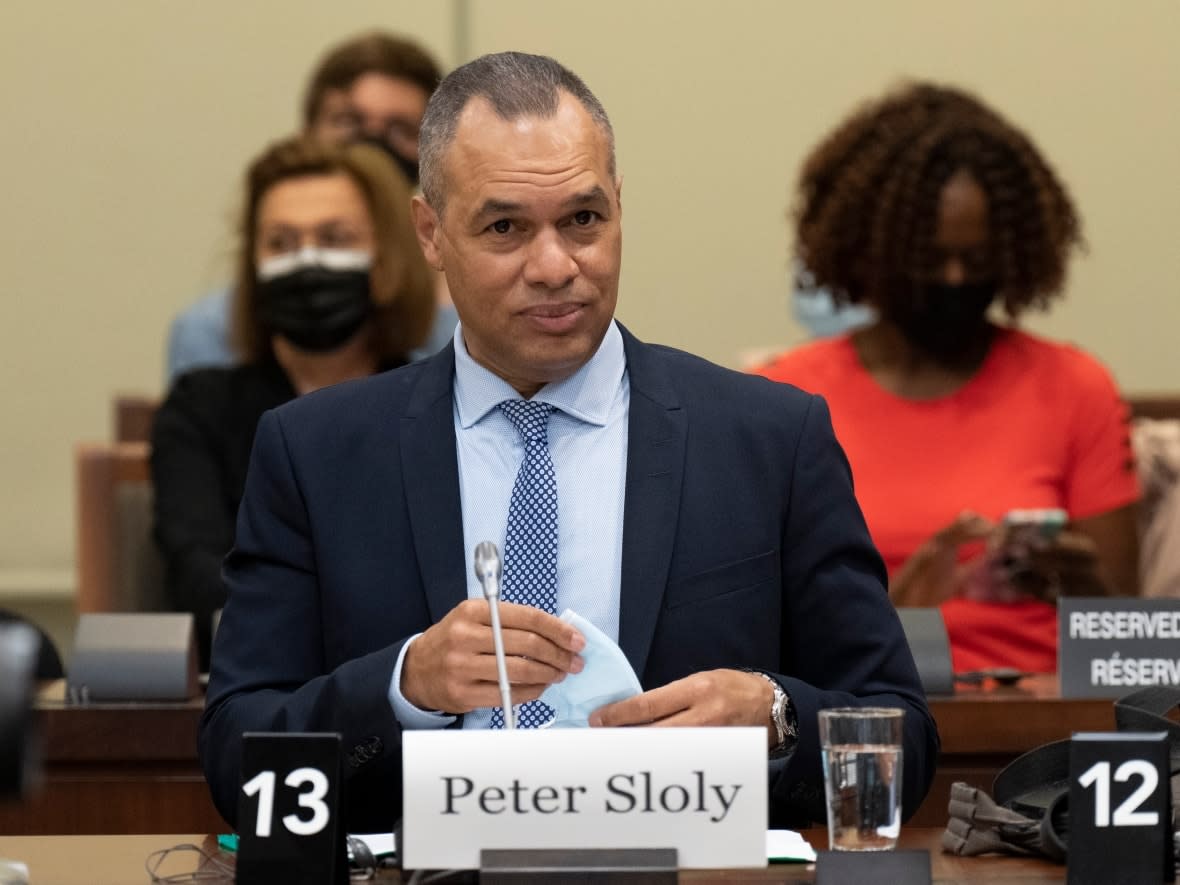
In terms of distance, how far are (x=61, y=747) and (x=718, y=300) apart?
3210 millimetres

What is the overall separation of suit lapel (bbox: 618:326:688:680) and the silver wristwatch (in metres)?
0.15

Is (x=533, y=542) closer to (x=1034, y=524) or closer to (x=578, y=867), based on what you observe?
(x=578, y=867)

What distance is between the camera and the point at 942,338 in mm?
3605

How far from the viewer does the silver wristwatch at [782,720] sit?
6.24 feet

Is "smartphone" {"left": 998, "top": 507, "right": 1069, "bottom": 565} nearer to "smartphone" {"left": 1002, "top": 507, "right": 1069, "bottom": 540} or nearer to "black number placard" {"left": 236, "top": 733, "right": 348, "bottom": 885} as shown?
"smartphone" {"left": 1002, "top": 507, "right": 1069, "bottom": 540}

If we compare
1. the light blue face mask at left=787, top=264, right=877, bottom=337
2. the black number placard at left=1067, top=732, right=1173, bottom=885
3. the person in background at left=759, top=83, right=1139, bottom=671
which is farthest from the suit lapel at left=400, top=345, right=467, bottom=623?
the light blue face mask at left=787, top=264, right=877, bottom=337

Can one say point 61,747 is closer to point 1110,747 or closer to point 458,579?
point 458,579

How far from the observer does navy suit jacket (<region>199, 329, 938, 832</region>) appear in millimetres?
2047

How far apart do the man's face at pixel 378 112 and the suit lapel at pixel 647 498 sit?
255 cm

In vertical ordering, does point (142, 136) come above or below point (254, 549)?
above

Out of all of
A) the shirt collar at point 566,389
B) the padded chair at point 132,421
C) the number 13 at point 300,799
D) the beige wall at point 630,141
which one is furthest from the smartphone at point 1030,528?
the beige wall at point 630,141

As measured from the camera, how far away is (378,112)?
4641 millimetres

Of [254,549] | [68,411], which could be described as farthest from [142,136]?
[254,549]

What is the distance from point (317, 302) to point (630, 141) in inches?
76.0
